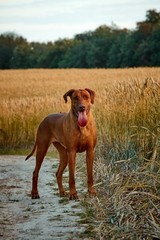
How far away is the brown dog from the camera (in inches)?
285

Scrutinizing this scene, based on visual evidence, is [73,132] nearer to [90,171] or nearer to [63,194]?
[90,171]

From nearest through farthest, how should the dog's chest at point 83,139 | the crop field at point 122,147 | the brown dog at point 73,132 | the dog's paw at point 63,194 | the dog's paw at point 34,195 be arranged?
the crop field at point 122,147 < the brown dog at point 73,132 < the dog's chest at point 83,139 < the dog's paw at point 34,195 < the dog's paw at point 63,194

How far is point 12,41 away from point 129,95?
3544 inches

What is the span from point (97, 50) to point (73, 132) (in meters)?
65.1

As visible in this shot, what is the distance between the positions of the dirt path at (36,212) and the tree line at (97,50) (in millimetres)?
50176

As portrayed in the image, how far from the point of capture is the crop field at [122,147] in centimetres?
591

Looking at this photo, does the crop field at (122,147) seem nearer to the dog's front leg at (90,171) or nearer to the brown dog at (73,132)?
the dog's front leg at (90,171)

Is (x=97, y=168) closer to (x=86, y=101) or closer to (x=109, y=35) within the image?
(x=86, y=101)

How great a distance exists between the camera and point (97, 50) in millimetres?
71812

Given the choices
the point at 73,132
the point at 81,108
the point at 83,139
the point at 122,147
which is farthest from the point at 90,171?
the point at 122,147

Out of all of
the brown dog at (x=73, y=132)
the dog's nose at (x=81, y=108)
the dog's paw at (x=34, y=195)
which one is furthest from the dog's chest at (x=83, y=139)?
the dog's paw at (x=34, y=195)

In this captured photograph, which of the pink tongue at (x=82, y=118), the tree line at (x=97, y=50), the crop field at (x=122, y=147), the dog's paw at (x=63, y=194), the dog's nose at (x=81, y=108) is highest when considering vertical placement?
the tree line at (x=97, y=50)

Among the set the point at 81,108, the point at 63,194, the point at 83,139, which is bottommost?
the point at 63,194

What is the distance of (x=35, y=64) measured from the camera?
288 feet
